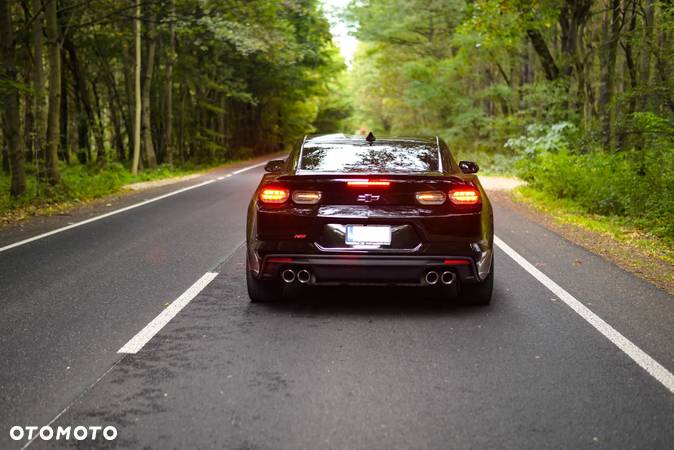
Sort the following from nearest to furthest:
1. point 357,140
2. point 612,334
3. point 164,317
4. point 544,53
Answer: point 612,334
point 164,317
point 357,140
point 544,53

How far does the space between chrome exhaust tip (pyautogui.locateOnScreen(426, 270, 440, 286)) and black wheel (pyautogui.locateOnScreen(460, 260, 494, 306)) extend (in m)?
0.54

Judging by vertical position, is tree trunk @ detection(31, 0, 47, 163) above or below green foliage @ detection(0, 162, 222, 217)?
above

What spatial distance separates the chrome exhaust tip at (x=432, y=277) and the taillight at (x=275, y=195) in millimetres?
1310

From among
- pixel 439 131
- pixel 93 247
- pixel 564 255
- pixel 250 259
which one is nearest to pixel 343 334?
pixel 250 259

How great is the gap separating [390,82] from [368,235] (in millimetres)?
42292

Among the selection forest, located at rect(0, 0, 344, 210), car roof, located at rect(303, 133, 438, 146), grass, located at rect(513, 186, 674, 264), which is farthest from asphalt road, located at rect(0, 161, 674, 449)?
forest, located at rect(0, 0, 344, 210)

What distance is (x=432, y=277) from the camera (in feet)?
18.0

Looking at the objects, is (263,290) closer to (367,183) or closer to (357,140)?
(367,183)

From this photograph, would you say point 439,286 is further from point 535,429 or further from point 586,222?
point 586,222

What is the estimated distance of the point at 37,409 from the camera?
12.0 ft

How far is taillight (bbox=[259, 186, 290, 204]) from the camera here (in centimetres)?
559

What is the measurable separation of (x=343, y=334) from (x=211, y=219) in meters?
7.36

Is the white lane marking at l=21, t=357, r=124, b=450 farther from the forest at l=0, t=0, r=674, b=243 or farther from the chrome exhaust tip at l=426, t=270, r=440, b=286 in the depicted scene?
the forest at l=0, t=0, r=674, b=243

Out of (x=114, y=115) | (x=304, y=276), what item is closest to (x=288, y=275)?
(x=304, y=276)
